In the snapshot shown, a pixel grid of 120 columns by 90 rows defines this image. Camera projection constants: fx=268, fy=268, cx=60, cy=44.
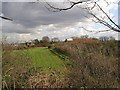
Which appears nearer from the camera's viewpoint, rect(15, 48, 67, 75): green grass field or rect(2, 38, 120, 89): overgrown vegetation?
rect(2, 38, 120, 89): overgrown vegetation

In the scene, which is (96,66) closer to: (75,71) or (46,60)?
(75,71)

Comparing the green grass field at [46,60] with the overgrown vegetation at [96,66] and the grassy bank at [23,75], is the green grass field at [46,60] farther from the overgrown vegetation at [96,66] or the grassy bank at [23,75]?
the overgrown vegetation at [96,66]

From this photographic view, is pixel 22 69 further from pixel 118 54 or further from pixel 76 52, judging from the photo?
pixel 118 54

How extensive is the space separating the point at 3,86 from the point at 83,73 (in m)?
2.61

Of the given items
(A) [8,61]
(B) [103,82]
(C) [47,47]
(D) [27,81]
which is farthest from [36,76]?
(C) [47,47]

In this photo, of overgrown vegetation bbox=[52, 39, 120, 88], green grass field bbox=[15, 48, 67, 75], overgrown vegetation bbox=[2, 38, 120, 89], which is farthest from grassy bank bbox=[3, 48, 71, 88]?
overgrown vegetation bbox=[52, 39, 120, 88]

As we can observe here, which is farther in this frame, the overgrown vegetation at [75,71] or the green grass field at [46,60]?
the green grass field at [46,60]

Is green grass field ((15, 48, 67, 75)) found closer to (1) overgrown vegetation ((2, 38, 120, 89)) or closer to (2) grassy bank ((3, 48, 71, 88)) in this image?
(2) grassy bank ((3, 48, 71, 88))

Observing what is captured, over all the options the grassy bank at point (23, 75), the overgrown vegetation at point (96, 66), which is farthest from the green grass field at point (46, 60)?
the overgrown vegetation at point (96, 66)

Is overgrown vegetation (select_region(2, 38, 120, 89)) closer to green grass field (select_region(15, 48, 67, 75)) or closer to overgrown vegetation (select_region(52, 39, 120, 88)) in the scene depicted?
overgrown vegetation (select_region(52, 39, 120, 88))

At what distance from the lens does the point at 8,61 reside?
8633mm

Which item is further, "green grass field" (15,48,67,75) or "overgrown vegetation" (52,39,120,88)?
"green grass field" (15,48,67,75)

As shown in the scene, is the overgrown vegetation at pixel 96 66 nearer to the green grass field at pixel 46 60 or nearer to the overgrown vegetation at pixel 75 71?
the overgrown vegetation at pixel 75 71

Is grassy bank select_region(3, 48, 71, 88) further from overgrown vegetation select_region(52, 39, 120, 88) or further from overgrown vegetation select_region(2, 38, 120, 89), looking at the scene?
overgrown vegetation select_region(52, 39, 120, 88)
